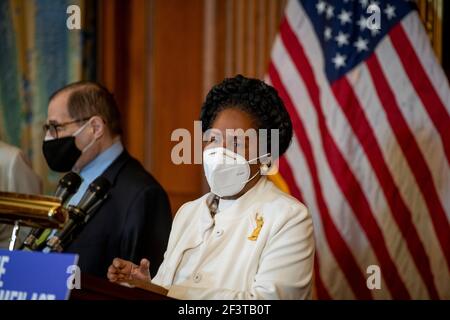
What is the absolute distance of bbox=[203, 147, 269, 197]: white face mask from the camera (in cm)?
252

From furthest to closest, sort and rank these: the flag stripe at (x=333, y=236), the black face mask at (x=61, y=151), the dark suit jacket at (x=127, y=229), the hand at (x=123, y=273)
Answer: the flag stripe at (x=333, y=236), the black face mask at (x=61, y=151), the dark suit jacket at (x=127, y=229), the hand at (x=123, y=273)

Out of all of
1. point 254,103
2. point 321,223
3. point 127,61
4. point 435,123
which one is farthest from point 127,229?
point 127,61

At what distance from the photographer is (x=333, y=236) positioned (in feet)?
13.4

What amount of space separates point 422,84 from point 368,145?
40cm

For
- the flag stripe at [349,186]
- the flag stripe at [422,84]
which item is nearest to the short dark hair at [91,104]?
the flag stripe at [349,186]

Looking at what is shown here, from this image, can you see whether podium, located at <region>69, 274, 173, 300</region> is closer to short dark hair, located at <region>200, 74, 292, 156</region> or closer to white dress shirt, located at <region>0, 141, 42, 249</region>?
short dark hair, located at <region>200, 74, 292, 156</region>

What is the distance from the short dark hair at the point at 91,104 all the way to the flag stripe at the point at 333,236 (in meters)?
0.96

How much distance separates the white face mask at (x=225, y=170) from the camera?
2.52 metres

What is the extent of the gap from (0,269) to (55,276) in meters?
0.18

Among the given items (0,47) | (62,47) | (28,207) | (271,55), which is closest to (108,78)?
(62,47)

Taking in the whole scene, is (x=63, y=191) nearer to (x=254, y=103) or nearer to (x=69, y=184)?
(x=69, y=184)

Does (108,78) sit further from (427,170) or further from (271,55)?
(427,170)

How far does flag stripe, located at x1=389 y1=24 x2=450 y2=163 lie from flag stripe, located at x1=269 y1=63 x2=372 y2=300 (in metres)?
0.61

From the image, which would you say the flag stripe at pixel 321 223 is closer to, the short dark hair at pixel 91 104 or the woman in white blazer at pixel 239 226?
the short dark hair at pixel 91 104
